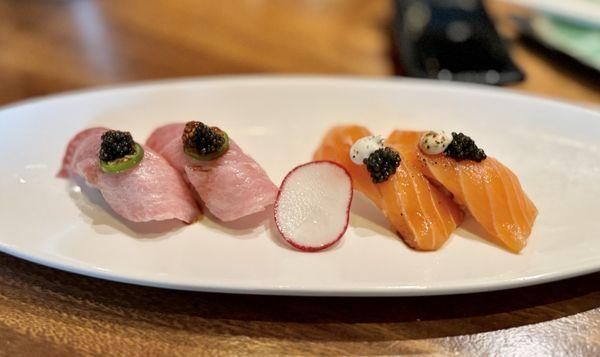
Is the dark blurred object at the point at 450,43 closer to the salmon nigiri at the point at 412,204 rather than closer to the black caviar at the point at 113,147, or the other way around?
the salmon nigiri at the point at 412,204

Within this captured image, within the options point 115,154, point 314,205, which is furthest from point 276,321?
point 115,154

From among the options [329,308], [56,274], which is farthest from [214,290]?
[56,274]

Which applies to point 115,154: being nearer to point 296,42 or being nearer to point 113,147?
point 113,147

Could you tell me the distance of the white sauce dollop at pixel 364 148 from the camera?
1868mm

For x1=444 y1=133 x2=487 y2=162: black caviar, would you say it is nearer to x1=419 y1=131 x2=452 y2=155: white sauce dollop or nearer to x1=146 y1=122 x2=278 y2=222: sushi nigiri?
x1=419 y1=131 x2=452 y2=155: white sauce dollop

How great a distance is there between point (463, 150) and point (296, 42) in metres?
1.98

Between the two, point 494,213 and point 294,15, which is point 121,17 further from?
point 494,213

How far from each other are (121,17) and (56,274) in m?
2.59

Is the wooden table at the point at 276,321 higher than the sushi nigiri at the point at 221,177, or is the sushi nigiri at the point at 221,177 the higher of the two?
the sushi nigiri at the point at 221,177

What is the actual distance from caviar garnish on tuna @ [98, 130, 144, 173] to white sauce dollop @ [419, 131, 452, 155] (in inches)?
42.6

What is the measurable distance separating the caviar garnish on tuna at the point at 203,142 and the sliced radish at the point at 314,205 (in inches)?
11.1

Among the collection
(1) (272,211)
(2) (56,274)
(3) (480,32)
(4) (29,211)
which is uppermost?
(4) (29,211)

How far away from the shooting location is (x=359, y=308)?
166 cm

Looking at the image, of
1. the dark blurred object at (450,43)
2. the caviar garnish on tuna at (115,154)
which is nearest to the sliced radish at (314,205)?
the caviar garnish on tuna at (115,154)
